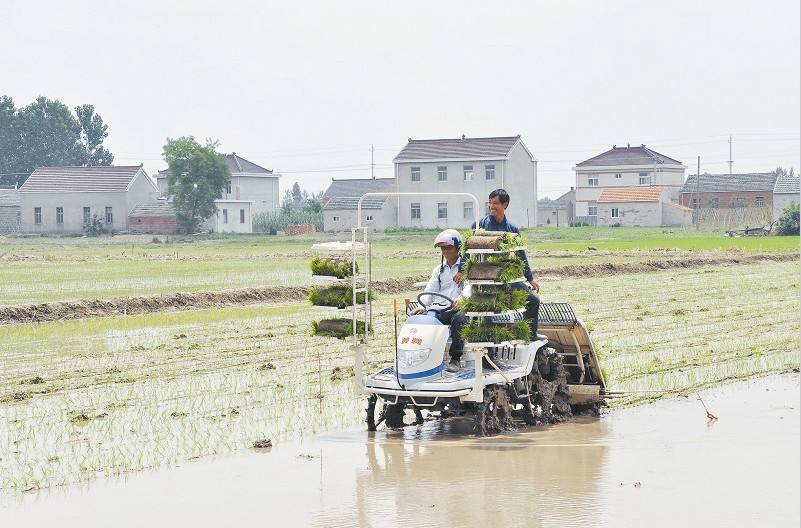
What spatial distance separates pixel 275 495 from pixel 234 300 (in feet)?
58.5

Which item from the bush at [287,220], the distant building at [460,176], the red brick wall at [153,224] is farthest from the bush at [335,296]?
the bush at [287,220]

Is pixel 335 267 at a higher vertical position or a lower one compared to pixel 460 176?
lower

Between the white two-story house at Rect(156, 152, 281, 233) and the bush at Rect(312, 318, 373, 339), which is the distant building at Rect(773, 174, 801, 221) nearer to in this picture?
the white two-story house at Rect(156, 152, 281, 233)

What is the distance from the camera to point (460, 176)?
78.2 m

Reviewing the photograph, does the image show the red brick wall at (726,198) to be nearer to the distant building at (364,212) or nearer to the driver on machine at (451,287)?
the distant building at (364,212)

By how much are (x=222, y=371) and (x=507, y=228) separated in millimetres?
5205

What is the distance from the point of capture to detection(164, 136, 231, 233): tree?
75125 mm

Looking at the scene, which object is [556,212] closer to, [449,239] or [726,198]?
[726,198]

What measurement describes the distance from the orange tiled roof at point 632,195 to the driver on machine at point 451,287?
79.3 m

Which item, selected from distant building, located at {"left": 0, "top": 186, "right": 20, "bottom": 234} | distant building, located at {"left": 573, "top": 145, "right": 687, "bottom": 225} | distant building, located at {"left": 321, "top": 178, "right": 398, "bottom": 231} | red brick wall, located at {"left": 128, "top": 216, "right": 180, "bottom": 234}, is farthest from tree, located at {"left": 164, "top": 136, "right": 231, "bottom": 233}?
distant building, located at {"left": 573, "top": 145, "right": 687, "bottom": 225}

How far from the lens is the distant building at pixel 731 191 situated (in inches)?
3730

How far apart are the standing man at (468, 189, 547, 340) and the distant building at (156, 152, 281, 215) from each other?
80460 mm

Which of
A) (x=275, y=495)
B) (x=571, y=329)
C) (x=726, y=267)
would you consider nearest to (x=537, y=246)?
(x=726, y=267)

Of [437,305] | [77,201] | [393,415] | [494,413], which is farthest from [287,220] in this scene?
[494,413]
